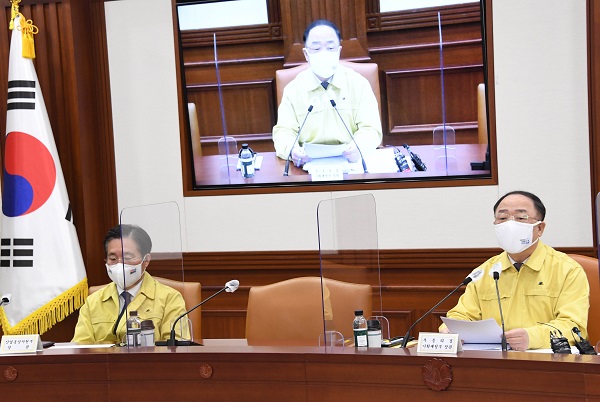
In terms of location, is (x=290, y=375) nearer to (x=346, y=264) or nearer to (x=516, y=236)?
(x=346, y=264)

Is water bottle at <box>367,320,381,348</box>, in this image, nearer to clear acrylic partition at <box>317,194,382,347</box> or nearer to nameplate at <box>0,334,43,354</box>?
clear acrylic partition at <box>317,194,382,347</box>

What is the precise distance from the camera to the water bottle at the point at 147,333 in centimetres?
333

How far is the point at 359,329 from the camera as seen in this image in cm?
306

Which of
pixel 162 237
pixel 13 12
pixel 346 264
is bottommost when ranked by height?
pixel 346 264

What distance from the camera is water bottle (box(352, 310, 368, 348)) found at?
3027 mm

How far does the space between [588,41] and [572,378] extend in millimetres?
2433

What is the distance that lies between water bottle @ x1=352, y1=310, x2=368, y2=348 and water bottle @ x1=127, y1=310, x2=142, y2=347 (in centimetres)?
80

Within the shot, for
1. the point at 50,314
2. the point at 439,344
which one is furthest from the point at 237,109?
the point at 439,344

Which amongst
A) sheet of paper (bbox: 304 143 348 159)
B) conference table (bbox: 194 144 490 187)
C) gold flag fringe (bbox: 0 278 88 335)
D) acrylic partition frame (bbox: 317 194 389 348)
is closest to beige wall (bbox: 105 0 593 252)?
conference table (bbox: 194 144 490 187)

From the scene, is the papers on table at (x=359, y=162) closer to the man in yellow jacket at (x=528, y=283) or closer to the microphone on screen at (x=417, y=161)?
the microphone on screen at (x=417, y=161)

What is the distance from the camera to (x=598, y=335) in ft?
11.3

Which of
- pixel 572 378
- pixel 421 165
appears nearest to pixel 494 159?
pixel 421 165

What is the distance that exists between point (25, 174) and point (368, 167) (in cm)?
190

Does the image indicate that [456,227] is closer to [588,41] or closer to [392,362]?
[588,41]
